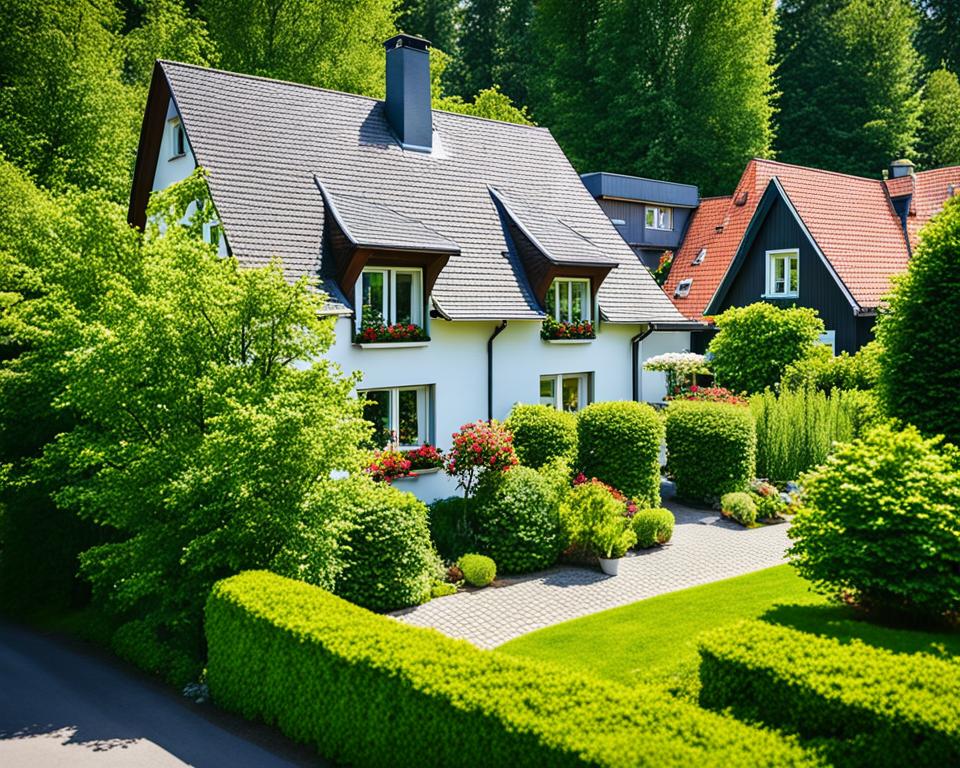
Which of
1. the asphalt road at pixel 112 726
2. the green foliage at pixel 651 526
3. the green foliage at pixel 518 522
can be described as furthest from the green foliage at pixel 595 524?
the asphalt road at pixel 112 726

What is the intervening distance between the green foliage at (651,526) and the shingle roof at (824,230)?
49.2 feet

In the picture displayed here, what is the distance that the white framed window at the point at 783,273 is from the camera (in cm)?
3169

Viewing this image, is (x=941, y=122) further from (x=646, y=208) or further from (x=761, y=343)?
(x=761, y=343)

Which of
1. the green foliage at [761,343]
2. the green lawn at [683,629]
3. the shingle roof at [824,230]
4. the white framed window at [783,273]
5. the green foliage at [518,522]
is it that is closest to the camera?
the green lawn at [683,629]

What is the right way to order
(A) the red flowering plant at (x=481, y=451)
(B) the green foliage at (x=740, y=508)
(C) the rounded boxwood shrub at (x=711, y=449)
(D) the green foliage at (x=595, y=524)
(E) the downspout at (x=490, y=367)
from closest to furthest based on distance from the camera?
(D) the green foliage at (x=595, y=524) < (A) the red flowering plant at (x=481, y=451) < (B) the green foliage at (x=740, y=508) < (E) the downspout at (x=490, y=367) < (C) the rounded boxwood shrub at (x=711, y=449)

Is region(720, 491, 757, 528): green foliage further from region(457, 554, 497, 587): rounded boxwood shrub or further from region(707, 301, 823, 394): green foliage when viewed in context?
region(457, 554, 497, 587): rounded boxwood shrub

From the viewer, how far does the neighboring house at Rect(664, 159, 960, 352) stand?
99.8ft

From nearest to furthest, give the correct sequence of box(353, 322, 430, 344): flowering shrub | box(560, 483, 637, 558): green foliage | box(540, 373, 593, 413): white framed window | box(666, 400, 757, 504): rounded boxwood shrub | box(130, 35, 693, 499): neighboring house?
box(560, 483, 637, 558): green foliage
box(353, 322, 430, 344): flowering shrub
box(130, 35, 693, 499): neighboring house
box(666, 400, 757, 504): rounded boxwood shrub
box(540, 373, 593, 413): white framed window

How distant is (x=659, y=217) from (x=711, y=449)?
21561 millimetres

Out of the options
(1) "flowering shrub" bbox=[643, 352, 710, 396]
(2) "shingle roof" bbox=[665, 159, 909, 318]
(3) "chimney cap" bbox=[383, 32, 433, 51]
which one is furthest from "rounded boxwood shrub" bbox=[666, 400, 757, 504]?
(3) "chimney cap" bbox=[383, 32, 433, 51]

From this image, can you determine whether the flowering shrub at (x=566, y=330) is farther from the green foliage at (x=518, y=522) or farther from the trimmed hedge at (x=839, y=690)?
the trimmed hedge at (x=839, y=690)

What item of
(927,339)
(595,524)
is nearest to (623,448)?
(595,524)

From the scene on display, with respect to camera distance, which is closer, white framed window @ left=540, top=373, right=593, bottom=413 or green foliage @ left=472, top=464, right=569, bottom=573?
green foliage @ left=472, top=464, right=569, bottom=573

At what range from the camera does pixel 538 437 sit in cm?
1955
